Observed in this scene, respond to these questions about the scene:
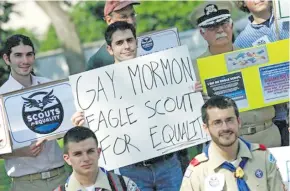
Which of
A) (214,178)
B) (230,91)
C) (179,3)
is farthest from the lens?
(179,3)

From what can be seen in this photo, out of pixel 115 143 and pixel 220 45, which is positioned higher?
pixel 220 45

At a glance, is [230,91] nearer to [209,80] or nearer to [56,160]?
[209,80]

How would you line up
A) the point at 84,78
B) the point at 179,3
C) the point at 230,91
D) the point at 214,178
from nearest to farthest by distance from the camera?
the point at 214,178 < the point at 84,78 < the point at 230,91 < the point at 179,3

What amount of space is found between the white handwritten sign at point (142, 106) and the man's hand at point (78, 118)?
0.05 meters

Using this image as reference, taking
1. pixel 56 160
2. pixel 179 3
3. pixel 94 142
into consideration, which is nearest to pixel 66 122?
pixel 56 160

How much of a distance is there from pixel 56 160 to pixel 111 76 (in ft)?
2.73

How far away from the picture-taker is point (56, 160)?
26.6 ft

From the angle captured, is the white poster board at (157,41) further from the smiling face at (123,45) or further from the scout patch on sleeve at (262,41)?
the smiling face at (123,45)

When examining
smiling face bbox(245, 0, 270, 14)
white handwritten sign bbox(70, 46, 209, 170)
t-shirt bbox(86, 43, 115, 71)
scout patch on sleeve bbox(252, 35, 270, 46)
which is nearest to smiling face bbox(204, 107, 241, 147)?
white handwritten sign bbox(70, 46, 209, 170)

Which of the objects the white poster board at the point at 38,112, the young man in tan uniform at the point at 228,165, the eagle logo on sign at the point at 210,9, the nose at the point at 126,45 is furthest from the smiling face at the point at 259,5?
the young man in tan uniform at the point at 228,165

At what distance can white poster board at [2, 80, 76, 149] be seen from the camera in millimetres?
7871

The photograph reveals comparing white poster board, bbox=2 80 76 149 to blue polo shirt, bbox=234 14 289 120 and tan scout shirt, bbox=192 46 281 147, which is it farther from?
blue polo shirt, bbox=234 14 289 120

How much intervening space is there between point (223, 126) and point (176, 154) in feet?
4.84

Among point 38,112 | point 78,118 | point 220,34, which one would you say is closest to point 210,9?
point 220,34
